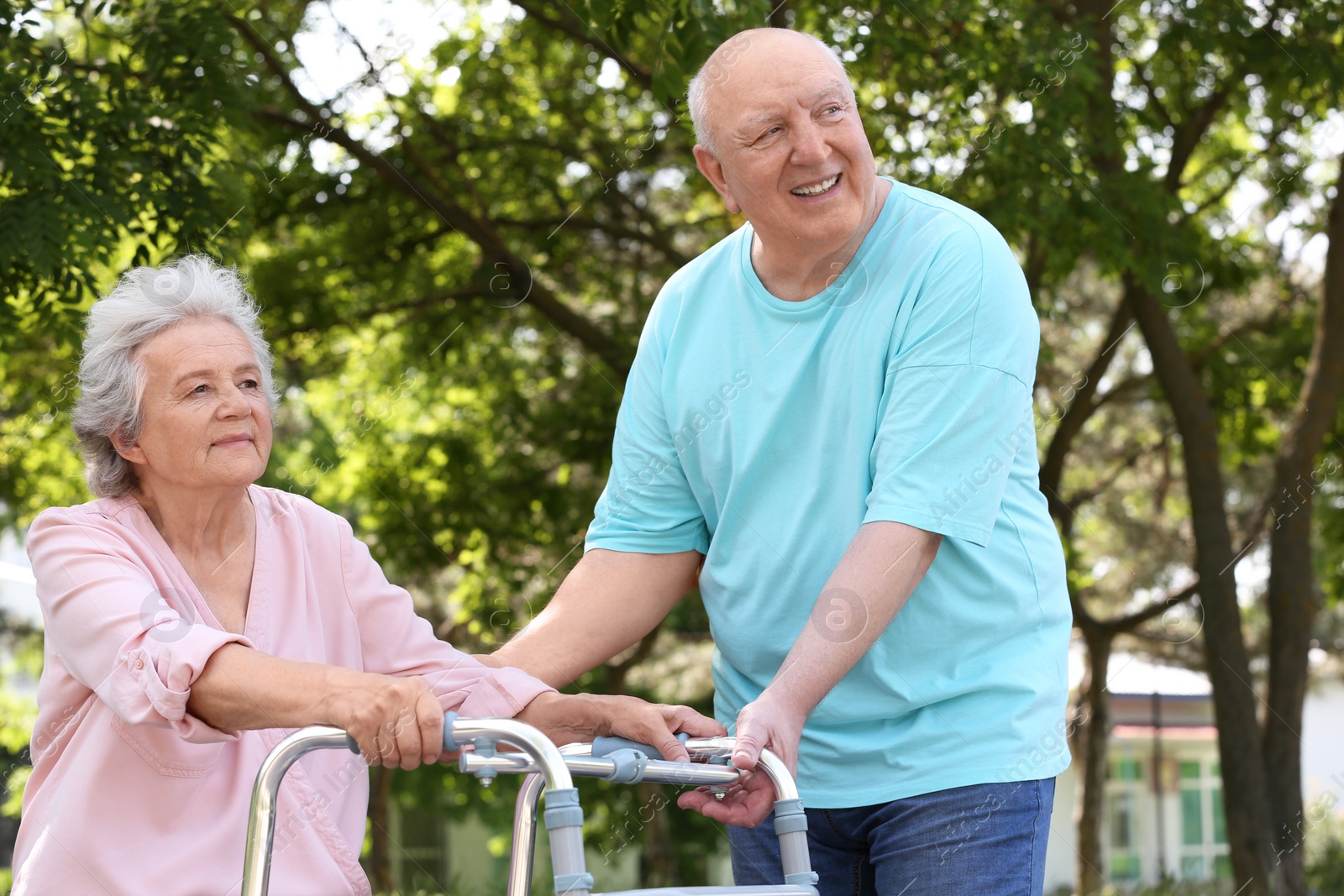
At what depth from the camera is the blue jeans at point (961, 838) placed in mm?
2000

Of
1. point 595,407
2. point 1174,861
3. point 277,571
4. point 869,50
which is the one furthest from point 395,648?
point 1174,861

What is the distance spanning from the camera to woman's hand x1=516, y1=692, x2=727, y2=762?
6.64 ft

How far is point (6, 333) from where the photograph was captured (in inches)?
192

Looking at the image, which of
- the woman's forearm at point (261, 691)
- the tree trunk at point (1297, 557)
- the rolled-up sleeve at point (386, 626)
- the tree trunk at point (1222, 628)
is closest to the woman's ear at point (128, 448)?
the rolled-up sleeve at point (386, 626)

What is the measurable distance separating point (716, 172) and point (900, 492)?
737 mm

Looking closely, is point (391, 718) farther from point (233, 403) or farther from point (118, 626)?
point (233, 403)

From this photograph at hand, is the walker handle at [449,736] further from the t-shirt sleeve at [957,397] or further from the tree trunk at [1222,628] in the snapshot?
the tree trunk at [1222,628]

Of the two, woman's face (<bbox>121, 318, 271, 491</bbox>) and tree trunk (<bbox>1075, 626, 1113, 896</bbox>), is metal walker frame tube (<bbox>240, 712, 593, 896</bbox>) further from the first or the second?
tree trunk (<bbox>1075, 626, 1113, 896</bbox>)

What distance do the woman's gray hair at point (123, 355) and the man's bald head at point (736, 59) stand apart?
2.96ft

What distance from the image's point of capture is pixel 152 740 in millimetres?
2148

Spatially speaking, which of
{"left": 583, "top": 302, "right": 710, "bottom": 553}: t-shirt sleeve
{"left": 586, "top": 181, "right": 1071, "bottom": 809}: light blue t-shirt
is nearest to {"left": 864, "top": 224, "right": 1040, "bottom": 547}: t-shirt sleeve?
{"left": 586, "top": 181, "right": 1071, "bottom": 809}: light blue t-shirt

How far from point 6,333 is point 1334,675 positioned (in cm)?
2281

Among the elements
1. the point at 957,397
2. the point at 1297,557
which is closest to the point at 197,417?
the point at 957,397

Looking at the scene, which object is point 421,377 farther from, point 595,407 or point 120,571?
point 120,571
